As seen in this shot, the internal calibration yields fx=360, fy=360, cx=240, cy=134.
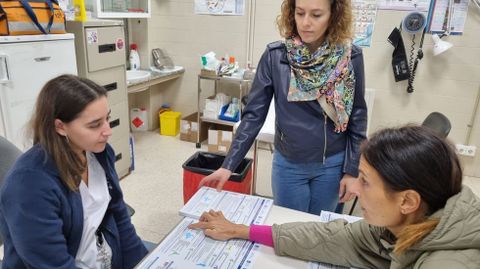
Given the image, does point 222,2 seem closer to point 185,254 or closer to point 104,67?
point 104,67

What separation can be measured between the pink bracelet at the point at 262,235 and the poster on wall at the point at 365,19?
2.61 m

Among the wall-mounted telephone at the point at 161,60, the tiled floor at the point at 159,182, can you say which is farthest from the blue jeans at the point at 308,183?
the wall-mounted telephone at the point at 161,60

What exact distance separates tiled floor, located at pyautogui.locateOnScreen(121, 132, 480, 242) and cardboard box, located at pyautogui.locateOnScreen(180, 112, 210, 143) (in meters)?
0.08

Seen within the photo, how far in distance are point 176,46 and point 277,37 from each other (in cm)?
117

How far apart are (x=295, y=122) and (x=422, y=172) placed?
0.64m

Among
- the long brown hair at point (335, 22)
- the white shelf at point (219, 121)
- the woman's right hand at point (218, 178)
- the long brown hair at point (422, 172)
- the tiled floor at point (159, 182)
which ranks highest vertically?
the long brown hair at point (335, 22)

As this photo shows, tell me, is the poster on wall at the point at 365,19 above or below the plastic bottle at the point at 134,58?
above

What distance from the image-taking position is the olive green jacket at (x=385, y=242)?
2.40 ft

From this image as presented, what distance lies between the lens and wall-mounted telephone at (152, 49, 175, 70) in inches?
→ 157

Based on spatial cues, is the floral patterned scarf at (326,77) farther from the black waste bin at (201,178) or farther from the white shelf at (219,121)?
the white shelf at (219,121)

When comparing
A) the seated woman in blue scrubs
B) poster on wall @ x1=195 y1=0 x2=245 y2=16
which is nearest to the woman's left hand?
the seated woman in blue scrubs

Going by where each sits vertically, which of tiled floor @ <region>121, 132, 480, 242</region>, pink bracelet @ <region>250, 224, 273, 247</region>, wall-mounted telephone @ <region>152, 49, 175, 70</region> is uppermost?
wall-mounted telephone @ <region>152, 49, 175, 70</region>

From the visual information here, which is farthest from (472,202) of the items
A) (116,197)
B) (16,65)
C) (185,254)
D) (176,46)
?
(176,46)

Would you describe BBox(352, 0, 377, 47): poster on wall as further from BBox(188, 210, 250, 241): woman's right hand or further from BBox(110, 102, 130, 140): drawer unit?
BBox(188, 210, 250, 241): woman's right hand
